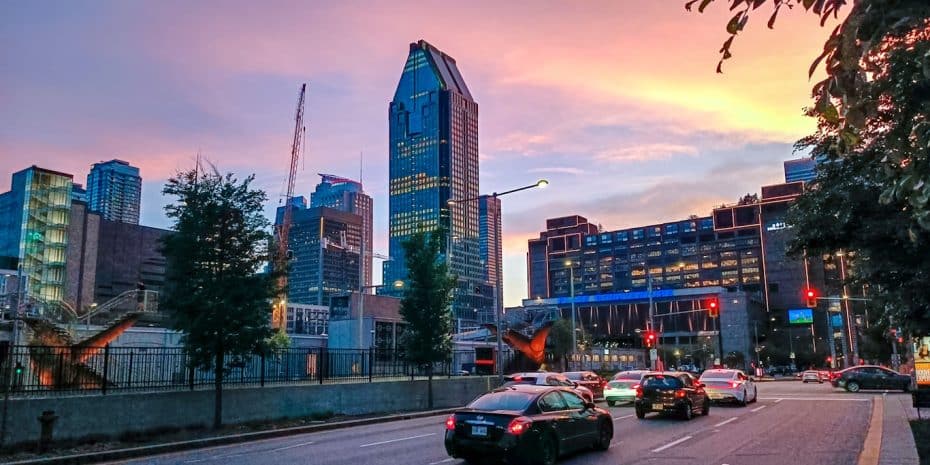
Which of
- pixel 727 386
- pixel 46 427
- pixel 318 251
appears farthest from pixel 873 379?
pixel 318 251

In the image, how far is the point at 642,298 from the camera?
7205 inches

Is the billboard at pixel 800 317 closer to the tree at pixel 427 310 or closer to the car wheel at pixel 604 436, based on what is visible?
the tree at pixel 427 310

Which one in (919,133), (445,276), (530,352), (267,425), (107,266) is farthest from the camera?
(107,266)

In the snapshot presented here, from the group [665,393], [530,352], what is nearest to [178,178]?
[665,393]

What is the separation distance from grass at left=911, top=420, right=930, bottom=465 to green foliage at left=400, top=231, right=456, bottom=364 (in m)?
17.1

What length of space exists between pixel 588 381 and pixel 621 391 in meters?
4.47

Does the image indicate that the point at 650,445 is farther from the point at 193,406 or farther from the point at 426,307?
the point at 426,307

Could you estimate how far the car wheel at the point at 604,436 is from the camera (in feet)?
49.1

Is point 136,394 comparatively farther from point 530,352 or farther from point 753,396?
point 530,352

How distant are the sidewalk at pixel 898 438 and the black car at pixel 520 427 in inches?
221

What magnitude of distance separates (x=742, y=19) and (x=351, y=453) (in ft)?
44.6

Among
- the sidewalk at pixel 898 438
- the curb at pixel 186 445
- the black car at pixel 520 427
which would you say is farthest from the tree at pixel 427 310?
the sidewalk at pixel 898 438

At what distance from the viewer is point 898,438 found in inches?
620

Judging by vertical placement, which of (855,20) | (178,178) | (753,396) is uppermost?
(178,178)
